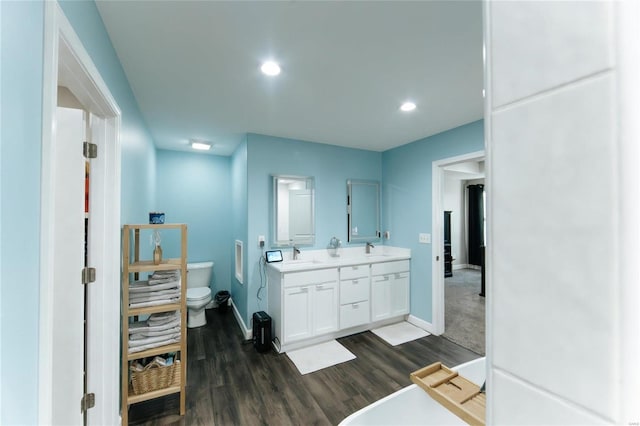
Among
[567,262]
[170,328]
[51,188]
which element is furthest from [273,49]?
[170,328]

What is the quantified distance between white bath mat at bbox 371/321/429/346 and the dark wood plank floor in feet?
0.32

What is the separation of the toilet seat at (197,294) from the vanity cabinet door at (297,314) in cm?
130

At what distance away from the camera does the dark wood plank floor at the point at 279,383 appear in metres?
1.97

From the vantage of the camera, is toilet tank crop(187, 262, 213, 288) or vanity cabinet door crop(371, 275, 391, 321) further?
toilet tank crop(187, 262, 213, 288)

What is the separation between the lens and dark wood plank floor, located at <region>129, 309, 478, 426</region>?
1973mm

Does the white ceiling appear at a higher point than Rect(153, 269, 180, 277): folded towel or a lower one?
higher

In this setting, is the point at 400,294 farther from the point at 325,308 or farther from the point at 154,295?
the point at 154,295

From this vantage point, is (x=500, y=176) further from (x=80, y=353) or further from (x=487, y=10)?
(x=80, y=353)

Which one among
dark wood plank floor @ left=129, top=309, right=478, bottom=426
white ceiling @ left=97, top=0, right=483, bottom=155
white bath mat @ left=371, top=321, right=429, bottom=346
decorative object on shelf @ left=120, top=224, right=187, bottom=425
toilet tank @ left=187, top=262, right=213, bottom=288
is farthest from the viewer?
toilet tank @ left=187, top=262, right=213, bottom=288

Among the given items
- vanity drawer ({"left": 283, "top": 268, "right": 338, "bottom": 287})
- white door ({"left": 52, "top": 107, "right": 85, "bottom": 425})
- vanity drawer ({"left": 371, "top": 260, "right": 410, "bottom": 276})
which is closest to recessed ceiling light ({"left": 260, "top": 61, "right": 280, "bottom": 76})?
white door ({"left": 52, "top": 107, "right": 85, "bottom": 425})

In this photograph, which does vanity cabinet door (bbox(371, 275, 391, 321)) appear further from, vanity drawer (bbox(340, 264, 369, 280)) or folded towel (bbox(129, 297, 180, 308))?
folded towel (bbox(129, 297, 180, 308))

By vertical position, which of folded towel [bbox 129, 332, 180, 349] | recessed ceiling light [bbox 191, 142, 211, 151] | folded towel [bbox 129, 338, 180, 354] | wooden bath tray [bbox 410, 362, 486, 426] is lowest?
folded towel [bbox 129, 338, 180, 354]

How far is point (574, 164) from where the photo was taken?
10.9 inches

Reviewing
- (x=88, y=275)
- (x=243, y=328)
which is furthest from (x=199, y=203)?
(x=88, y=275)
